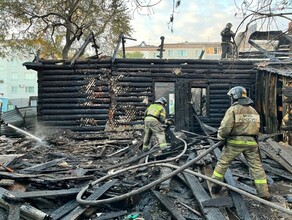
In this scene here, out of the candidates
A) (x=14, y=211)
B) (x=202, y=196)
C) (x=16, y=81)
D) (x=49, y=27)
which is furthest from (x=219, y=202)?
(x=16, y=81)

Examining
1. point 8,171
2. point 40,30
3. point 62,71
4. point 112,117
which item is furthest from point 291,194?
point 40,30

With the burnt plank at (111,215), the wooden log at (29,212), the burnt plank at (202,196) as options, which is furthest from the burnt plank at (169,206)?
the wooden log at (29,212)

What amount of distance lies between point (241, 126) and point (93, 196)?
9.48 feet

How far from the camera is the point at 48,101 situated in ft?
44.1

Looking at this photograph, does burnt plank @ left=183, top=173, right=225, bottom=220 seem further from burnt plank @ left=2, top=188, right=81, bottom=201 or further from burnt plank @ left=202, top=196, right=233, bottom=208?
burnt plank @ left=2, top=188, right=81, bottom=201

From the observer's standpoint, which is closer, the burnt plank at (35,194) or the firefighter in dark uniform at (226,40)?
the burnt plank at (35,194)

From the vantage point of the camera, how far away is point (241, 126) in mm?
5301

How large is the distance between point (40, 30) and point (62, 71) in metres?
10.6

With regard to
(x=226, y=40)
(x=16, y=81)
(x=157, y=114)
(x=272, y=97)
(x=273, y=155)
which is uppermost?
(x=16, y=81)

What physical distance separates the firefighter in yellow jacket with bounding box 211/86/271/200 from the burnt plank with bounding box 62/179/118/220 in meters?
1.94

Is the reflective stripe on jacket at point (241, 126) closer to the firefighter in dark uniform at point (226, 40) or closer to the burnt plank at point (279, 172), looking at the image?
the burnt plank at point (279, 172)

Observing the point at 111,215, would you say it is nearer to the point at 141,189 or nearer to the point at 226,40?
the point at 141,189

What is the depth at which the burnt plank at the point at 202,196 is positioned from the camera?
4480mm

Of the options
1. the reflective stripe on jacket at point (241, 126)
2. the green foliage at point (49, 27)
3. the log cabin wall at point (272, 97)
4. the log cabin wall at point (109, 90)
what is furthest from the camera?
the green foliage at point (49, 27)
